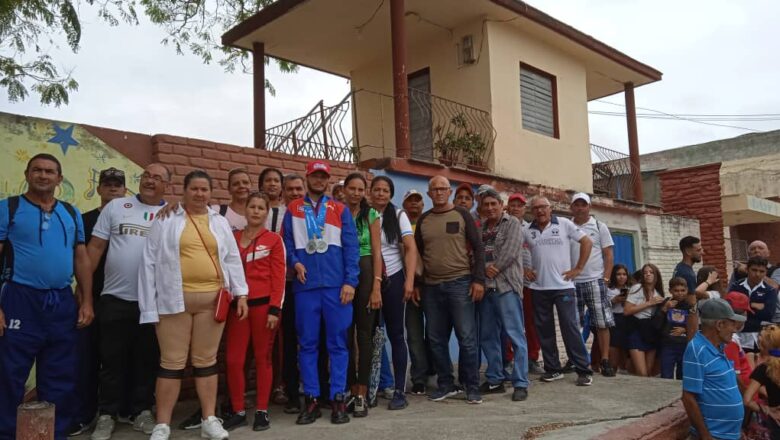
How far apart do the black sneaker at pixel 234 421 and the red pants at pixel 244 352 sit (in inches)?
1.7

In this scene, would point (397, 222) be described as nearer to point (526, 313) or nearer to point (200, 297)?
point (200, 297)

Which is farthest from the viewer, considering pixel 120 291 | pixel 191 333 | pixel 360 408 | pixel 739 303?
pixel 739 303

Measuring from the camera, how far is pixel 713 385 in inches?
171

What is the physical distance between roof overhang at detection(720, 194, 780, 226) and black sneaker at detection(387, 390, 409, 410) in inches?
537

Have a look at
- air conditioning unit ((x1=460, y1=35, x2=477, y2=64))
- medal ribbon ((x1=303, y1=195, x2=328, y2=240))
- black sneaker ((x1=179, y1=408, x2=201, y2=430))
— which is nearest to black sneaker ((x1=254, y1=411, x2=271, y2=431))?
black sneaker ((x1=179, y1=408, x2=201, y2=430))

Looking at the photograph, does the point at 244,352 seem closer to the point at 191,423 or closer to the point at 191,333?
the point at 191,333

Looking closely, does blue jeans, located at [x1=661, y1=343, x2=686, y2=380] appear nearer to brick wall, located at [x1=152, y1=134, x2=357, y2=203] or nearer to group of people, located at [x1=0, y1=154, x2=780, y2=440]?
group of people, located at [x1=0, y1=154, x2=780, y2=440]

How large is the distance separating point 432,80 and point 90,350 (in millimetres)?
7209

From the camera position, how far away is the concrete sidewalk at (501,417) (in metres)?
3.74

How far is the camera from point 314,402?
402 cm

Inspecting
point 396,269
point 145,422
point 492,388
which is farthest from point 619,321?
point 145,422

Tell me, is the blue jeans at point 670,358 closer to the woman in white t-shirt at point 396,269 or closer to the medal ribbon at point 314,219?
the woman in white t-shirt at point 396,269

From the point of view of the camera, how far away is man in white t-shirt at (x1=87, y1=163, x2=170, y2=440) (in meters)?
3.82

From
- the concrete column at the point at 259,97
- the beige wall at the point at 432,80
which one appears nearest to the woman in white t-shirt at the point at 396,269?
the beige wall at the point at 432,80
